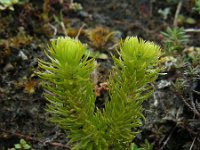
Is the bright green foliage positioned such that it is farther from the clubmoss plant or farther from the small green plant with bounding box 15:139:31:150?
the clubmoss plant

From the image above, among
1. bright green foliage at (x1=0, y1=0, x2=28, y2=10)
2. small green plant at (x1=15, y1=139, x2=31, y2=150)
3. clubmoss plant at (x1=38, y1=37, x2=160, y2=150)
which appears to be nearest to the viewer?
clubmoss plant at (x1=38, y1=37, x2=160, y2=150)

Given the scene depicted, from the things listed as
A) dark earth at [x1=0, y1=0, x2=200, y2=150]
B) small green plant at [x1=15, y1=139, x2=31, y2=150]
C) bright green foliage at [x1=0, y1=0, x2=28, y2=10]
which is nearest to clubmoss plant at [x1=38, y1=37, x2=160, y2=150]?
dark earth at [x1=0, y1=0, x2=200, y2=150]

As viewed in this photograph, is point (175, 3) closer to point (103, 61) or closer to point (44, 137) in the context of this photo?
point (103, 61)

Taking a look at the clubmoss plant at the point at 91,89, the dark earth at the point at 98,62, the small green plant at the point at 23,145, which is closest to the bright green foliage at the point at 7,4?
the dark earth at the point at 98,62

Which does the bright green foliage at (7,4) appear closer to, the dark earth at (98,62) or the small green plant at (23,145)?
the dark earth at (98,62)

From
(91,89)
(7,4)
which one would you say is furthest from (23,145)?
(7,4)
